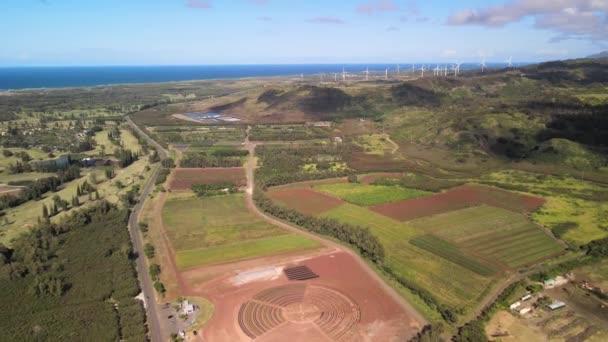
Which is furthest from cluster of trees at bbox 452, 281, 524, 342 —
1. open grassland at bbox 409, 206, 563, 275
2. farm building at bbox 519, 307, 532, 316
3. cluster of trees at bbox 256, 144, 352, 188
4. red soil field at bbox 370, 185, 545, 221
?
cluster of trees at bbox 256, 144, 352, 188

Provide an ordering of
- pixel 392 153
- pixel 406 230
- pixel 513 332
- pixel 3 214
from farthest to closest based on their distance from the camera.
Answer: pixel 392 153 → pixel 3 214 → pixel 406 230 → pixel 513 332

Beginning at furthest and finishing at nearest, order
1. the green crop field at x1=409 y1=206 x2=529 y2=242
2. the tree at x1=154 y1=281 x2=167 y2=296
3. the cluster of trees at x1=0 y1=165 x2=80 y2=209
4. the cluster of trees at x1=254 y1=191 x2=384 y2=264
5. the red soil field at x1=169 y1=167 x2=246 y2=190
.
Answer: the red soil field at x1=169 y1=167 x2=246 y2=190, the cluster of trees at x1=0 y1=165 x2=80 y2=209, the green crop field at x1=409 y1=206 x2=529 y2=242, the cluster of trees at x1=254 y1=191 x2=384 y2=264, the tree at x1=154 y1=281 x2=167 y2=296

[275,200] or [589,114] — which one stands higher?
[589,114]

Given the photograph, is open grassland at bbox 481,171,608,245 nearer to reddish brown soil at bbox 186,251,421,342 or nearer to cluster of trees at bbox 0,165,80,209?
reddish brown soil at bbox 186,251,421,342

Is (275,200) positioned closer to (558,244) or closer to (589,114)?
(558,244)

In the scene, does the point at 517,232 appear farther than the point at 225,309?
Yes

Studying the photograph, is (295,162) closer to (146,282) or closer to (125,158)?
(125,158)

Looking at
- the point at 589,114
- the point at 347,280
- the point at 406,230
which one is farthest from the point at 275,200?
the point at 589,114
